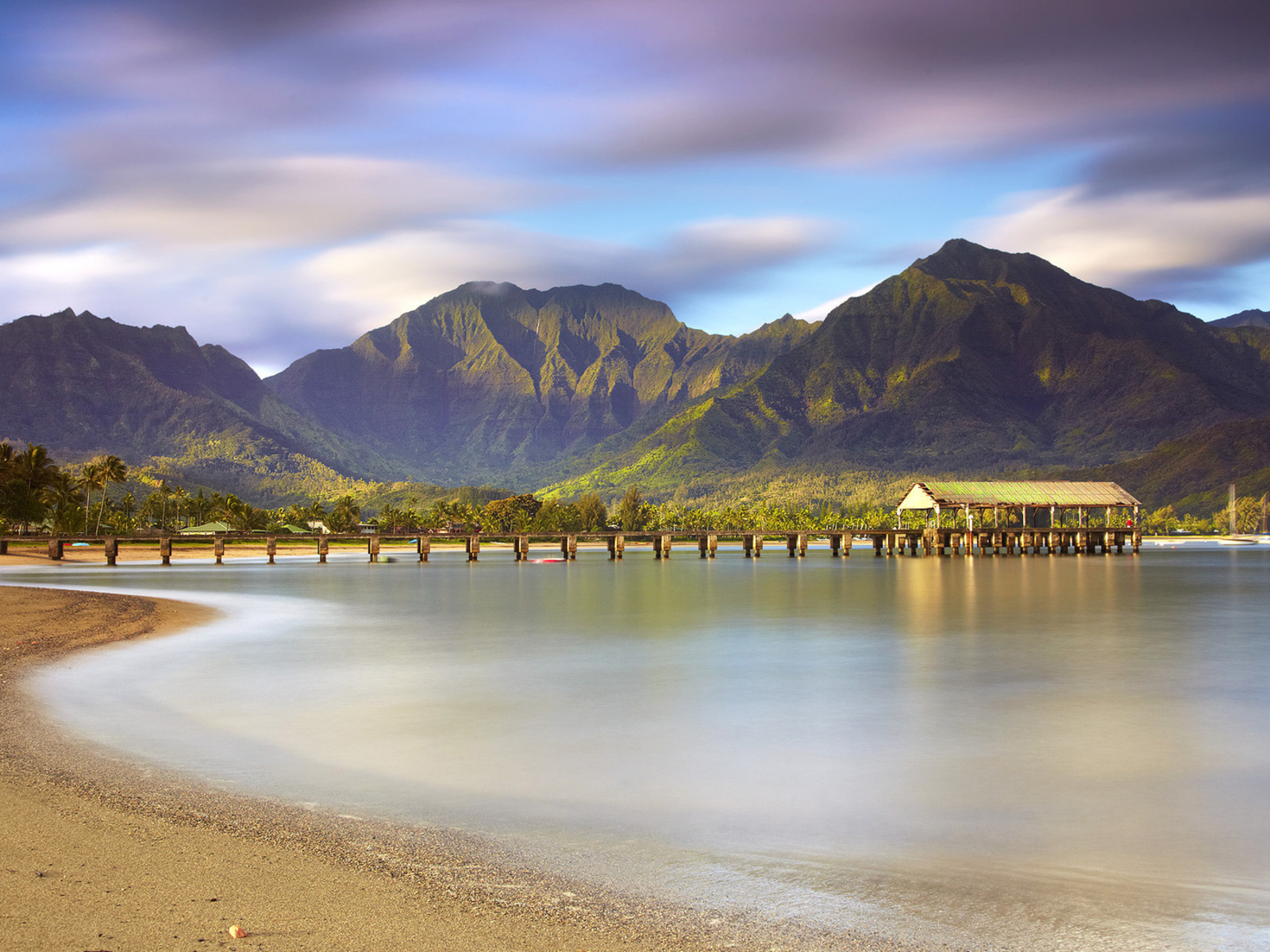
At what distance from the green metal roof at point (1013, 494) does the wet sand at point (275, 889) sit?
15486 cm

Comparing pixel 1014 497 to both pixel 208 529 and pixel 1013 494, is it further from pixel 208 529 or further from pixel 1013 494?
pixel 208 529

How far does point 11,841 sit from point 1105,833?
45.3 feet

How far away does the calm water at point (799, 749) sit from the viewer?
12156 mm

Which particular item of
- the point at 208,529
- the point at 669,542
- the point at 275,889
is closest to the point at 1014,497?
the point at 669,542

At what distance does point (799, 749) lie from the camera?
21.2m

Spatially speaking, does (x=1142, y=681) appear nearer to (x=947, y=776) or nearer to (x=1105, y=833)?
(x=947, y=776)

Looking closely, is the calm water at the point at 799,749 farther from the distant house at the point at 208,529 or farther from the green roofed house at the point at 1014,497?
the distant house at the point at 208,529

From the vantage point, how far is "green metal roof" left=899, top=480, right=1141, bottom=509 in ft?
536

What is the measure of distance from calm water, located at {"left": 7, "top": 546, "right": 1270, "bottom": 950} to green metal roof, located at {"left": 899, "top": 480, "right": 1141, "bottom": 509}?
11191 cm

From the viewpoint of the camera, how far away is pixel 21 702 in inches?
909

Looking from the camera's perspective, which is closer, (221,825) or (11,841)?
(11,841)

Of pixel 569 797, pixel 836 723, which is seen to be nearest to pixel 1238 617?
pixel 836 723

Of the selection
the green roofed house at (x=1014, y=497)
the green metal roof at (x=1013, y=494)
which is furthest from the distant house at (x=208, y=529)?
the green metal roof at (x=1013, y=494)

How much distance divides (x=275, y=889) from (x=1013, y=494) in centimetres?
17152
